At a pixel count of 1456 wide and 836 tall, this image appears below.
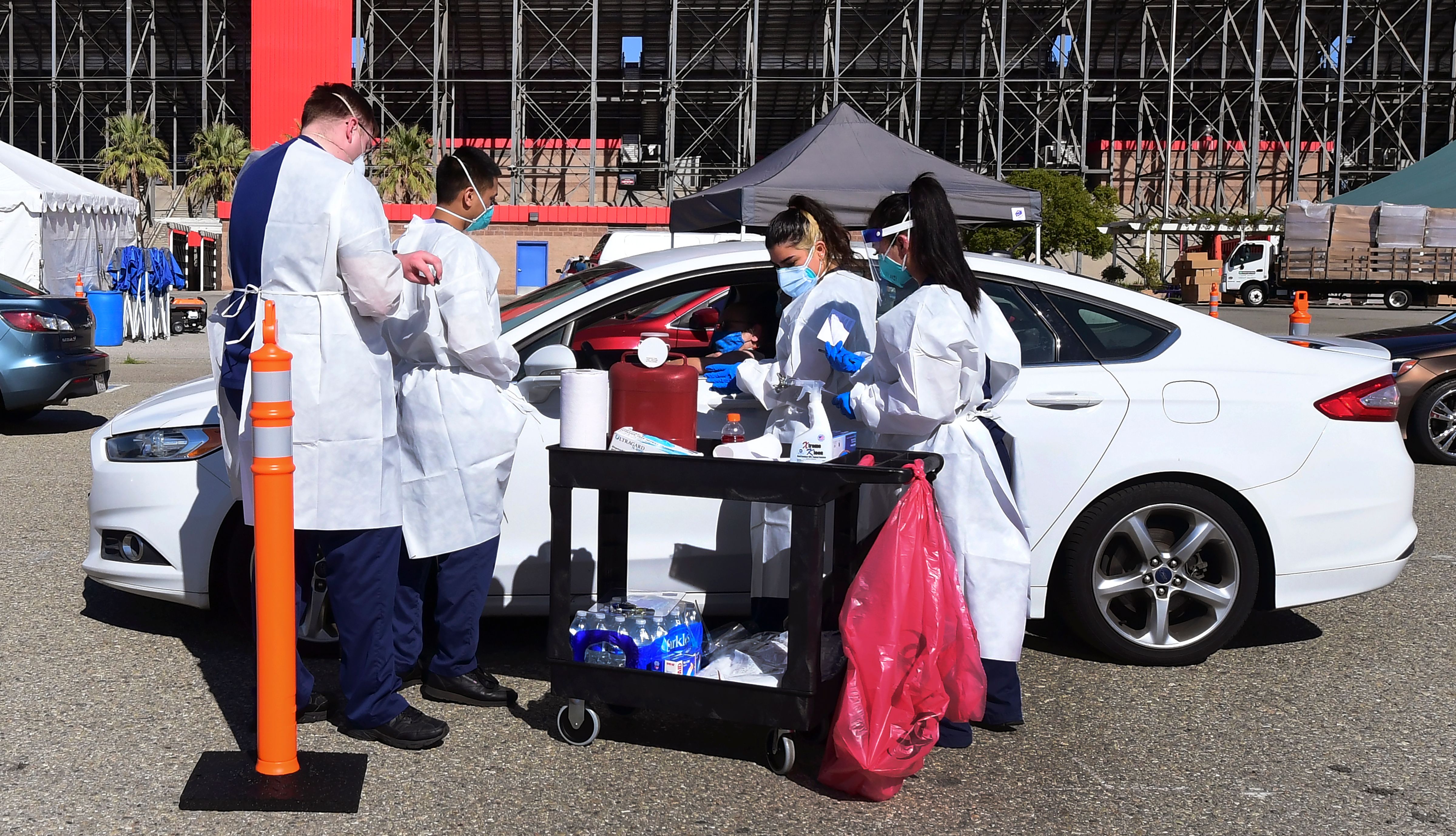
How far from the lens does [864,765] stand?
3.39 m

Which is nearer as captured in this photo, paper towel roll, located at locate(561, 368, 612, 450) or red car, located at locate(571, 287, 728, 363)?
paper towel roll, located at locate(561, 368, 612, 450)

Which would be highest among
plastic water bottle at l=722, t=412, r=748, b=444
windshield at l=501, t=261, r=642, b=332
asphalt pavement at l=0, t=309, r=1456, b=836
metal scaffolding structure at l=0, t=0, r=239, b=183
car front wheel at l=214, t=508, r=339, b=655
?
metal scaffolding structure at l=0, t=0, r=239, b=183

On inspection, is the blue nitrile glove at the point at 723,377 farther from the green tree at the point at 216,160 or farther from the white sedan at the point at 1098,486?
the green tree at the point at 216,160

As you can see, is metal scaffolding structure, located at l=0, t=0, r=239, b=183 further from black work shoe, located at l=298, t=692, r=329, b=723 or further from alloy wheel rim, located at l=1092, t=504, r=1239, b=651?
alloy wheel rim, located at l=1092, t=504, r=1239, b=651

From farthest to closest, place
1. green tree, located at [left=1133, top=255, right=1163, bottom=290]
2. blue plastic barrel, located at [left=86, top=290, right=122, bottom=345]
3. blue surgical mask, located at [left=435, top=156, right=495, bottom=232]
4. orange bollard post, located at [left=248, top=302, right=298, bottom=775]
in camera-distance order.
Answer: green tree, located at [left=1133, top=255, right=1163, bottom=290] → blue plastic barrel, located at [left=86, top=290, right=122, bottom=345] → blue surgical mask, located at [left=435, top=156, right=495, bottom=232] → orange bollard post, located at [left=248, top=302, right=298, bottom=775]

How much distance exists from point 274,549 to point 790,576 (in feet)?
4.51

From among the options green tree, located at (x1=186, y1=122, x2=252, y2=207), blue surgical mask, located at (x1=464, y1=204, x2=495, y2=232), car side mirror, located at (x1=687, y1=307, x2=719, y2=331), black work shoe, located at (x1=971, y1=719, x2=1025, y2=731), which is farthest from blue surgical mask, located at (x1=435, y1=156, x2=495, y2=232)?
green tree, located at (x1=186, y1=122, x2=252, y2=207)

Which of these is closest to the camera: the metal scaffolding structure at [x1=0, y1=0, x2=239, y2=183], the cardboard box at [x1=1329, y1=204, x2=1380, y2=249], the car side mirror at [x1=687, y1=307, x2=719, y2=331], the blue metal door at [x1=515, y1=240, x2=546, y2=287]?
the car side mirror at [x1=687, y1=307, x2=719, y2=331]

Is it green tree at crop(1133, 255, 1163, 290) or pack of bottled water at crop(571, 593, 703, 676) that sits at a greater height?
green tree at crop(1133, 255, 1163, 290)

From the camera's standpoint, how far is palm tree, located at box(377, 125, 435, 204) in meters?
45.0

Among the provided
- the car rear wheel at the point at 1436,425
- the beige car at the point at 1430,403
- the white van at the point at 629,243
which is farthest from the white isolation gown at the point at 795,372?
the white van at the point at 629,243

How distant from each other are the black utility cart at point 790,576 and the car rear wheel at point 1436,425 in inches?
307

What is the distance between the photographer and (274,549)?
3250mm

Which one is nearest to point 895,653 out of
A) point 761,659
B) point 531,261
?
point 761,659
